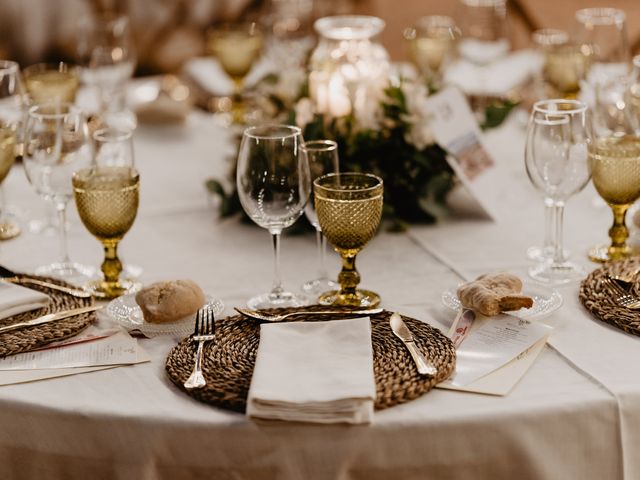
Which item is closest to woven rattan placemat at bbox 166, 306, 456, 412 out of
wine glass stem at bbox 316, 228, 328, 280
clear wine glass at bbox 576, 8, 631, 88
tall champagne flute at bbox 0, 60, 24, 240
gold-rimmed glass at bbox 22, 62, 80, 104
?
wine glass stem at bbox 316, 228, 328, 280

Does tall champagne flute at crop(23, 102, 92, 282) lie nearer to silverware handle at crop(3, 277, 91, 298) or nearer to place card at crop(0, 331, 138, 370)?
silverware handle at crop(3, 277, 91, 298)

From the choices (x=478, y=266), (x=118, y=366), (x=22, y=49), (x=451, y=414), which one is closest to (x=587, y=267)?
(x=478, y=266)

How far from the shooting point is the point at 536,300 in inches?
56.8

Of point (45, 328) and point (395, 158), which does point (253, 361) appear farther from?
point (395, 158)

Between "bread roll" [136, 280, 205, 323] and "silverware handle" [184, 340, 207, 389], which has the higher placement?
"bread roll" [136, 280, 205, 323]

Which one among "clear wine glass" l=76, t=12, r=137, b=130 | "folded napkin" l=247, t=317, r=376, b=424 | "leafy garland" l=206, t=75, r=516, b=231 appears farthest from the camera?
"clear wine glass" l=76, t=12, r=137, b=130

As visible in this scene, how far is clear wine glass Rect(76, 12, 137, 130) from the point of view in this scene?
98.8 inches

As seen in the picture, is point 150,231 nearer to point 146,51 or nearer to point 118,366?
point 118,366

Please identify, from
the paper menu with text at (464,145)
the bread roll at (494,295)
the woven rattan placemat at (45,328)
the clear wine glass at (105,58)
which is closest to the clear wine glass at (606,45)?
the paper menu with text at (464,145)

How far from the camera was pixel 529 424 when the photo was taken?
1140 mm

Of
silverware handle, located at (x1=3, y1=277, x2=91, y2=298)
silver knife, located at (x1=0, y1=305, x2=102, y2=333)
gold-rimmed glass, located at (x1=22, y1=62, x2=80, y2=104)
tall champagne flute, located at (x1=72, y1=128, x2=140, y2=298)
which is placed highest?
gold-rimmed glass, located at (x1=22, y1=62, x2=80, y2=104)

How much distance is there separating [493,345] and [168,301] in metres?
0.44

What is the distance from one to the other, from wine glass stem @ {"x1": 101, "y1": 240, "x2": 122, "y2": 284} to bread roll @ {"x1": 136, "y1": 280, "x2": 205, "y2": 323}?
183 millimetres

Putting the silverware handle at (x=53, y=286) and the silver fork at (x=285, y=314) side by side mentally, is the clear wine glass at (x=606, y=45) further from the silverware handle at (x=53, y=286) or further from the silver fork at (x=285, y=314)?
the silverware handle at (x=53, y=286)
